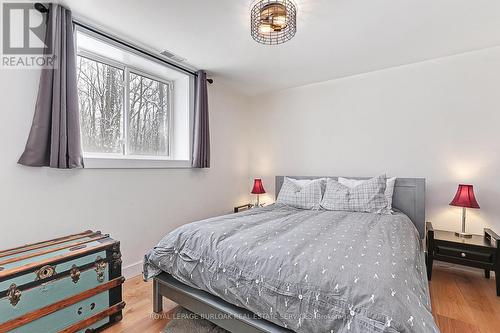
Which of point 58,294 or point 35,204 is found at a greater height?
point 35,204

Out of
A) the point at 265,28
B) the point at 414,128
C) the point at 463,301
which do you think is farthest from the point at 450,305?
the point at 265,28

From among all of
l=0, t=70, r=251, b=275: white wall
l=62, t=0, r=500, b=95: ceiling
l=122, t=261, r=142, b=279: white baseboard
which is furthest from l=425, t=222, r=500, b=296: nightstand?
l=122, t=261, r=142, b=279: white baseboard

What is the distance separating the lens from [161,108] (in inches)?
121

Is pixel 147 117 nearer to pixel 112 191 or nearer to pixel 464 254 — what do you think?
pixel 112 191

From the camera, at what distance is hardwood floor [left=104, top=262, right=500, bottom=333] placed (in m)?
1.66

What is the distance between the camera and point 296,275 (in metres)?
1.21

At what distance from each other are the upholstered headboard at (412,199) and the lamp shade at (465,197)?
31 centimetres

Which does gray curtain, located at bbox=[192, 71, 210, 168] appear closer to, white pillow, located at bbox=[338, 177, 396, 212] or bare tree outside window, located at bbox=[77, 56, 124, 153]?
bare tree outside window, located at bbox=[77, 56, 124, 153]

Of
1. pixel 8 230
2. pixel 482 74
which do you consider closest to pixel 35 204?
pixel 8 230

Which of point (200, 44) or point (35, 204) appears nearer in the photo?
point (35, 204)

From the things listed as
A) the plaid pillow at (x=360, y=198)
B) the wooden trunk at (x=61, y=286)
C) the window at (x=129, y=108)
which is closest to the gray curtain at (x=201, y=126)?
the window at (x=129, y=108)

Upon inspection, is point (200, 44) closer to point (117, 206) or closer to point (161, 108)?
point (161, 108)

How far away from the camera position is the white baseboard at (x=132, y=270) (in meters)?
2.37

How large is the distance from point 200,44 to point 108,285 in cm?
227
